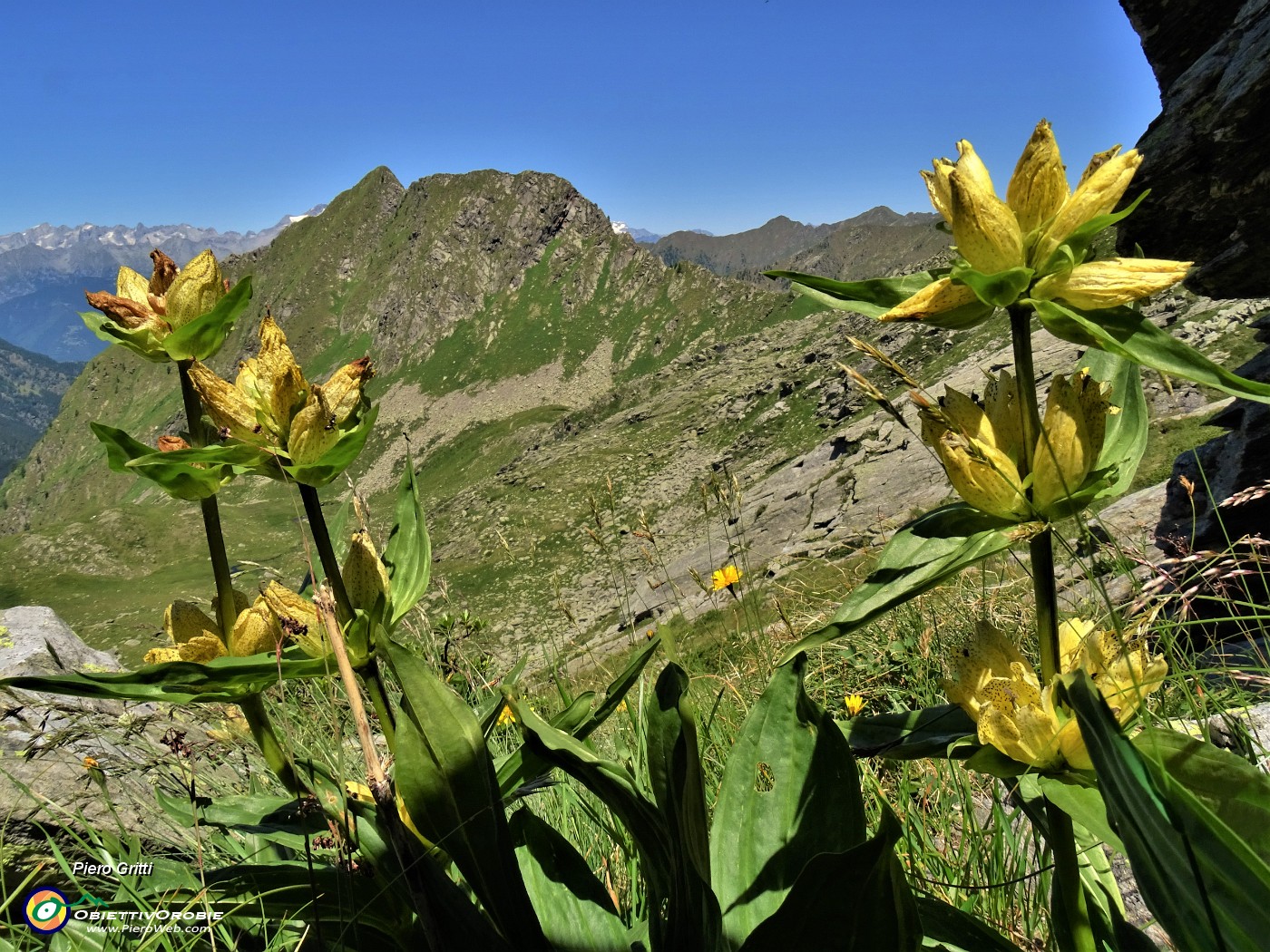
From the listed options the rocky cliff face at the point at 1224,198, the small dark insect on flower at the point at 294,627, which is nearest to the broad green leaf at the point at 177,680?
the small dark insect on flower at the point at 294,627

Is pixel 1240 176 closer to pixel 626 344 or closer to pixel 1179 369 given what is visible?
pixel 1179 369

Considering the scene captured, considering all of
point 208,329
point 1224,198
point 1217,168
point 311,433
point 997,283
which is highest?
point 1217,168

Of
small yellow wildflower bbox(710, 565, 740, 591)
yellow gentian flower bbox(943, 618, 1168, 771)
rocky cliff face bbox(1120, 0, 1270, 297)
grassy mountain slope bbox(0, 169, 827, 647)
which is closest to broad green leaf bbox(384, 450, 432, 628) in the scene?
yellow gentian flower bbox(943, 618, 1168, 771)

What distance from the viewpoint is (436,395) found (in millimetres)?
144375

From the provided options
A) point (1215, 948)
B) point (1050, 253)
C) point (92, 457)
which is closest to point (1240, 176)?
point (1050, 253)

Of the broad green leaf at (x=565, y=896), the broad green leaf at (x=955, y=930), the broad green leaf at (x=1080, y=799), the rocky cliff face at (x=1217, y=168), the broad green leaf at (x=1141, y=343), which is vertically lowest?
the broad green leaf at (x=565, y=896)

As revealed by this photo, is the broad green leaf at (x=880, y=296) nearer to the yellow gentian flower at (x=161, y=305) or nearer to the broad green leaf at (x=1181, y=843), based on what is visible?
the broad green leaf at (x=1181, y=843)

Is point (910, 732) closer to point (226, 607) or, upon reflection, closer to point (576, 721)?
point (576, 721)

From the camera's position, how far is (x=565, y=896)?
71.1 inches

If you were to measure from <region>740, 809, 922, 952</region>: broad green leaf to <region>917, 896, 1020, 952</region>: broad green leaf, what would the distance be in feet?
0.58

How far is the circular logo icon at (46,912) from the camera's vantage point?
188 centimetres

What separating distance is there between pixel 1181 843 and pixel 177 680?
5.51ft

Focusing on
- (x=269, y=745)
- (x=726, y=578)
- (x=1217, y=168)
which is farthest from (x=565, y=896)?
(x=1217, y=168)

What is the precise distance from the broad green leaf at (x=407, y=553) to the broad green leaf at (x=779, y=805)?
2.84ft
